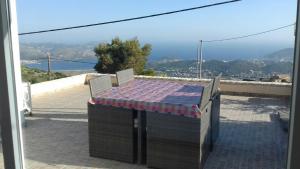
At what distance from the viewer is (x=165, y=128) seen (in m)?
3.01

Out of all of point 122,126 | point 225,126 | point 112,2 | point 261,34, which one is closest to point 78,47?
point 112,2

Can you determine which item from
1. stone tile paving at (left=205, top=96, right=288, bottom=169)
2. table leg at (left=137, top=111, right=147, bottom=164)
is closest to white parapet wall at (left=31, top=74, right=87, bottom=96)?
stone tile paving at (left=205, top=96, right=288, bottom=169)

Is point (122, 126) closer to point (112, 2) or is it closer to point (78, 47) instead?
point (78, 47)

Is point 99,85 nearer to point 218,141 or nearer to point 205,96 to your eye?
point 205,96

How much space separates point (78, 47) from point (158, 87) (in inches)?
44.8

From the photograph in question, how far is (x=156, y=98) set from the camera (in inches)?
128

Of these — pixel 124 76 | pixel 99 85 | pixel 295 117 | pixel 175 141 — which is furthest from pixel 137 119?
pixel 295 117

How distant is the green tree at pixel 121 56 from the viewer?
26.0ft

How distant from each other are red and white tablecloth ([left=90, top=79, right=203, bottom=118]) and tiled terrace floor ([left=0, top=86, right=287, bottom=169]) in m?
0.67

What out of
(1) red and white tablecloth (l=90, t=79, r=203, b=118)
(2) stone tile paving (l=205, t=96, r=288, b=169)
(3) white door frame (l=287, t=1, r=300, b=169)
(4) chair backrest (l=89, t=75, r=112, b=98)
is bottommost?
(2) stone tile paving (l=205, t=96, r=288, b=169)

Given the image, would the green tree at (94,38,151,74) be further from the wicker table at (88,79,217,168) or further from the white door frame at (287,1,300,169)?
the white door frame at (287,1,300,169)

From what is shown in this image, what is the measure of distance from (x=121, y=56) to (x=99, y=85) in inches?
183

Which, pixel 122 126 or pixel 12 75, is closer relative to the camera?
pixel 12 75

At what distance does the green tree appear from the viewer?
7.92 metres
